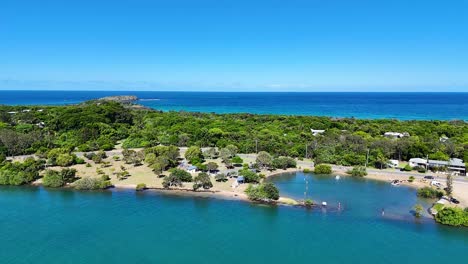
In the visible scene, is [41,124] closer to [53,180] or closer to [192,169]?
[53,180]

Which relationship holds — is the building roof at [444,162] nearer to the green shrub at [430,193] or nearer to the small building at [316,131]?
the green shrub at [430,193]

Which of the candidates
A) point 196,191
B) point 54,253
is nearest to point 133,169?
point 196,191

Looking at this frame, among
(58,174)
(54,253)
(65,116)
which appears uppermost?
(65,116)

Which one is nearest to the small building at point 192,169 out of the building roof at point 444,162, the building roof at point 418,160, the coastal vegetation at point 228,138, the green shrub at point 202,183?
the coastal vegetation at point 228,138

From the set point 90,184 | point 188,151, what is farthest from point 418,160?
point 90,184

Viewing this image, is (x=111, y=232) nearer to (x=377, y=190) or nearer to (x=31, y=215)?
(x=31, y=215)

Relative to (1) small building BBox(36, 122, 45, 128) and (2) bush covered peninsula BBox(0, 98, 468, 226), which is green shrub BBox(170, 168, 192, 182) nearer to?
(2) bush covered peninsula BBox(0, 98, 468, 226)
